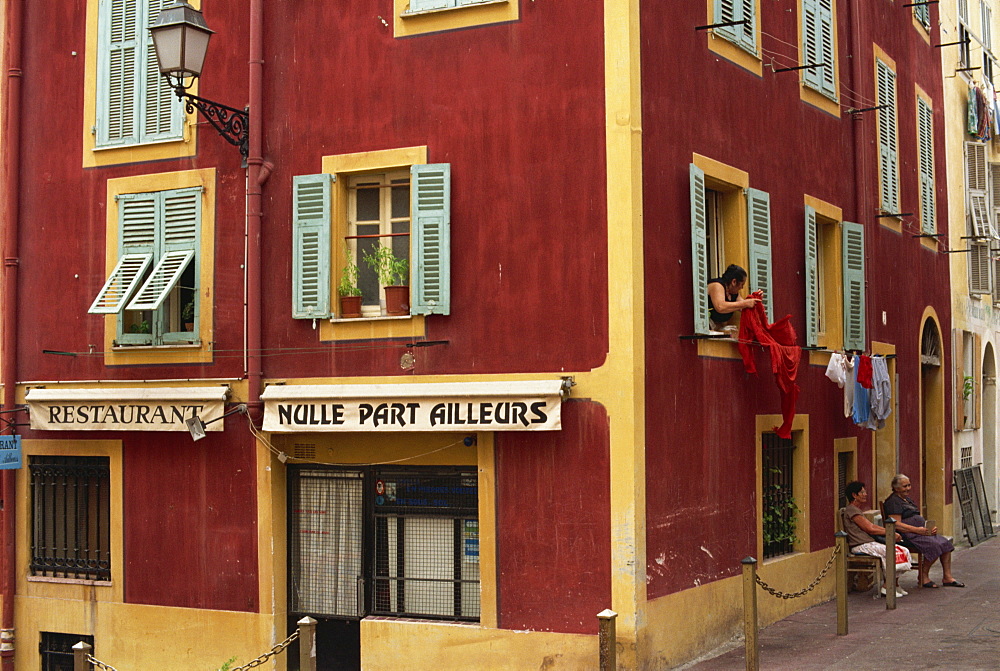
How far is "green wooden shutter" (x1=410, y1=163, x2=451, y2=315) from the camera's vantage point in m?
12.4

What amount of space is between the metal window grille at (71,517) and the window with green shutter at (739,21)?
7933 mm

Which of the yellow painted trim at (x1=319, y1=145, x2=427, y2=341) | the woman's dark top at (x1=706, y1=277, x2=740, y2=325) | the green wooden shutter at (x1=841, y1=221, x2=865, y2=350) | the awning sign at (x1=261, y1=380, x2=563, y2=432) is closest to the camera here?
the awning sign at (x1=261, y1=380, x2=563, y2=432)

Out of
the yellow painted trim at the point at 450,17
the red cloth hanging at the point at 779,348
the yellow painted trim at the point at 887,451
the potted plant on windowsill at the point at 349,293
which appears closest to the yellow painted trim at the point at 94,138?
the potted plant on windowsill at the point at 349,293

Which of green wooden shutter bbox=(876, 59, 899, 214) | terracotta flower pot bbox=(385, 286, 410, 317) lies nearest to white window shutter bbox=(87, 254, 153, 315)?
terracotta flower pot bbox=(385, 286, 410, 317)

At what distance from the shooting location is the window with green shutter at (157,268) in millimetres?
13711

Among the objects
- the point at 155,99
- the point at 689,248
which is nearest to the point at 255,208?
the point at 155,99

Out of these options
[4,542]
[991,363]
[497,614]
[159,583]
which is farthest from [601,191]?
[991,363]

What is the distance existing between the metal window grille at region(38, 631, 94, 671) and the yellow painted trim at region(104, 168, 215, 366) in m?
2.98

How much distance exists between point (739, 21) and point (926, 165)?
8379 millimetres

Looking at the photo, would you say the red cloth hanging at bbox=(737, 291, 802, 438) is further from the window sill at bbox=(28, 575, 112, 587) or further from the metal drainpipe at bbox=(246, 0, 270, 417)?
the window sill at bbox=(28, 575, 112, 587)

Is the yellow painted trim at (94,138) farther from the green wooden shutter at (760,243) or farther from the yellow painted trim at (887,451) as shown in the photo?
the yellow painted trim at (887,451)

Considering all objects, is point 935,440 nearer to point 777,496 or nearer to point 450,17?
point 777,496

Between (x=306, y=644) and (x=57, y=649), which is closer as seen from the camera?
(x=306, y=644)

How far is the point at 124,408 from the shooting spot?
13.8 metres
